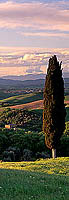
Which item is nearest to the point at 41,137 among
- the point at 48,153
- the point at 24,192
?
the point at 48,153

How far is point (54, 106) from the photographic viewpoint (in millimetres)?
33875

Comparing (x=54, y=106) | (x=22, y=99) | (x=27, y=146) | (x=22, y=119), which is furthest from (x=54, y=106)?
(x=22, y=99)

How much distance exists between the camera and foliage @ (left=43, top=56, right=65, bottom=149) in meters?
33.8

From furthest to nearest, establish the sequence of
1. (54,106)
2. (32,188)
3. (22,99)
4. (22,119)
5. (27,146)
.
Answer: (22,99)
(22,119)
(27,146)
(54,106)
(32,188)

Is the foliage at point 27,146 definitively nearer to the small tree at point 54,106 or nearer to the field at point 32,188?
the small tree at point 54,106

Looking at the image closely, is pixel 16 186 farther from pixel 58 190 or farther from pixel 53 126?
pixel 53 126

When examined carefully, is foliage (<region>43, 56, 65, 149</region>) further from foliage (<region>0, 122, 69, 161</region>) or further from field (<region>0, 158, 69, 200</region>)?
field (<region>0, 158, 69, 200</region>)

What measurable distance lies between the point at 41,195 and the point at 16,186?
180 centimetres

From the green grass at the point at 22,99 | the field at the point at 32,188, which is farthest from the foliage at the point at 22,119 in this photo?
the field at the point at 32,188

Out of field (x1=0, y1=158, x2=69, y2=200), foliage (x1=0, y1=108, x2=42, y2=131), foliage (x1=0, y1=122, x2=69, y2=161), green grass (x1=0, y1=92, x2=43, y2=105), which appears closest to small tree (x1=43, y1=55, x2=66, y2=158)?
foliage (x1=0, y1=122, x2=69, y2=161)

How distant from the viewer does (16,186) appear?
45.0 ft

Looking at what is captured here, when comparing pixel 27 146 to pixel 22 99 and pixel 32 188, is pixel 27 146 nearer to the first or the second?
pixel 32 188

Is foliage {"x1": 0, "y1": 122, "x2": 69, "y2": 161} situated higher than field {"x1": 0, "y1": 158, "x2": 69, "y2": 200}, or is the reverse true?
field {"x1": 0, "y1": 158, "x2": 69, "y2": 200}

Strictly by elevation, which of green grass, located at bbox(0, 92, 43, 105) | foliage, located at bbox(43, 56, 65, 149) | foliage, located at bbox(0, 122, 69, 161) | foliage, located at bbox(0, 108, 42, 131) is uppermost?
foliage, located at bbox(43, 56, 65, 149)
